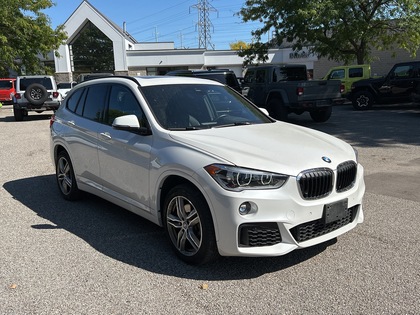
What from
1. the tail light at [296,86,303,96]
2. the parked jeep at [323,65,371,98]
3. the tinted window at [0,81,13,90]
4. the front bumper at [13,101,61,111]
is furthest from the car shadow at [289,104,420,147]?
the tinted window at [0,81,13,90]

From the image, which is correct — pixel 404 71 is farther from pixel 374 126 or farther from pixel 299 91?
pixel 299 91

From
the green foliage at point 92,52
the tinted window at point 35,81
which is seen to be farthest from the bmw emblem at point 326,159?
the green foliage at point 92,52

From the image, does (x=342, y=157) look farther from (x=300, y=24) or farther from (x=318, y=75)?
(x=318, y=75)

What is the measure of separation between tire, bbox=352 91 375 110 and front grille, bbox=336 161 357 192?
14.4 metres

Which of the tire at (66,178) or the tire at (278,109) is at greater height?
the tire at (278,109)

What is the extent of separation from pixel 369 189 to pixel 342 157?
2627 millimetres

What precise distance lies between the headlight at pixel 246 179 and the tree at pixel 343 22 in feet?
63.4

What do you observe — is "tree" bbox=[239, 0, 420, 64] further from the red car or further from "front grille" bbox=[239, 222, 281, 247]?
"front grille" bbox=[239, 222, 281, 247]

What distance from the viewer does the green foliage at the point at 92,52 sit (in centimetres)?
4347

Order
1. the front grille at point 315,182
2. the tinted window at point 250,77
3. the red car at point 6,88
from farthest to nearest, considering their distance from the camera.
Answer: the red car at point 6,88 < the tinted window at point 250,77 < the front grille at point 315,182

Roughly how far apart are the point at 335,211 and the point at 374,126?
386 inches

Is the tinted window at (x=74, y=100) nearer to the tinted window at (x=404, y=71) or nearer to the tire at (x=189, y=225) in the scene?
the tire at (x=189, y=225)

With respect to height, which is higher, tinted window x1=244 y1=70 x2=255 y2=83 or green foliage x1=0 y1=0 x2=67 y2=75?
green foliage x1=0 y1=0 x2=67 y2=75

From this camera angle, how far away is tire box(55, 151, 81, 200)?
18.7 ft
